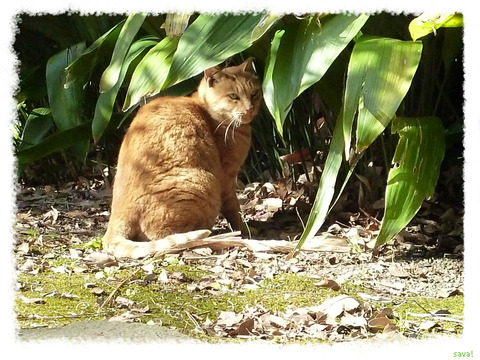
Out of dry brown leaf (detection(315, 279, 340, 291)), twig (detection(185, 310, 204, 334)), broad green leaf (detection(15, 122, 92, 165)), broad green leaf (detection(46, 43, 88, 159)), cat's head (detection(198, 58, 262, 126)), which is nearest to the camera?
twig (detection(185, 310, 204, 334))

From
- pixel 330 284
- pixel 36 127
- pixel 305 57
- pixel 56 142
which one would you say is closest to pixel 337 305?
pixel 330 284

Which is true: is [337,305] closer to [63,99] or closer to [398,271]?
[398,271]

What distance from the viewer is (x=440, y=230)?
3148 mm

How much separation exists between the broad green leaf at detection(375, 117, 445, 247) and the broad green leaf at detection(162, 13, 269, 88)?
0.66 metres

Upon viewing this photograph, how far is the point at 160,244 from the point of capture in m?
2.97

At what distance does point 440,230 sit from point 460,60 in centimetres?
78

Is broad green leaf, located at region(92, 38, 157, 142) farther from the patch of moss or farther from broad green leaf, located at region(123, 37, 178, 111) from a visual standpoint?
the patch of moss

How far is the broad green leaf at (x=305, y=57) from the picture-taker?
2.51m

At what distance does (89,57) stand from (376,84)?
152cm

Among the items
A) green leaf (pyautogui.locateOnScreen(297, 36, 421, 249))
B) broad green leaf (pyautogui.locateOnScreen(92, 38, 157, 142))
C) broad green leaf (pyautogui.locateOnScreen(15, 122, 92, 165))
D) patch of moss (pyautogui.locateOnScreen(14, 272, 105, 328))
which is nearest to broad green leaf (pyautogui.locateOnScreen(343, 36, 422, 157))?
green leaf (pyautogui.locateOnScreen(297, 36, 421, 249))

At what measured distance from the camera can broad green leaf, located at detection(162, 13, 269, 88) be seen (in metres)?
2.71

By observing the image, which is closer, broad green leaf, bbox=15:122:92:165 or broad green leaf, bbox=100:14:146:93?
broad green leaf, bbox=100:14:146:93

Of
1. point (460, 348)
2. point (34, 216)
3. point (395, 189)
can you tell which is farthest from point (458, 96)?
point (34, 216)

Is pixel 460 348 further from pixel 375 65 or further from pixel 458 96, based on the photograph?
pixel 458 96
